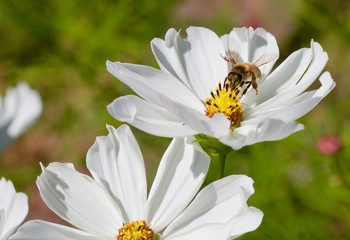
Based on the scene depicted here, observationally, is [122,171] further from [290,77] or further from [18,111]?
[18,111]

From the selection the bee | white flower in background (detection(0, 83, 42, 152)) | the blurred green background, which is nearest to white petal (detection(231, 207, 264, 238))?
the bee

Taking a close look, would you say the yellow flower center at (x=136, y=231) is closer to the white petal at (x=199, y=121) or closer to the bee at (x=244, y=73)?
the white petal at (x=199, y=121)

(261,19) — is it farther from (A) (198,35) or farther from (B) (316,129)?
(A) (198,35)

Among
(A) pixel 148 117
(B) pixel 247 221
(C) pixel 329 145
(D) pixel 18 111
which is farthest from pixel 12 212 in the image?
(C) pixel 329 145

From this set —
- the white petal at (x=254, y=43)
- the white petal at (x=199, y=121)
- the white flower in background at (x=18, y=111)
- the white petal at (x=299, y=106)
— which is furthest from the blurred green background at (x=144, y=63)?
Answer: the white petal at (x=199, y=121)

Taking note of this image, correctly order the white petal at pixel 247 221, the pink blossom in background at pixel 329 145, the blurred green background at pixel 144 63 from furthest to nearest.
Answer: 1. the blurred green background at pixel 144 63
2. the pink blossom in background at pixel 329 145
3. the white petal at pixel 247 221

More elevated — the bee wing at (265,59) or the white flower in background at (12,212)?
the bee wing at (265,59)

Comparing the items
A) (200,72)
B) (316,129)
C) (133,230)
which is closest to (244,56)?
(200,72)
